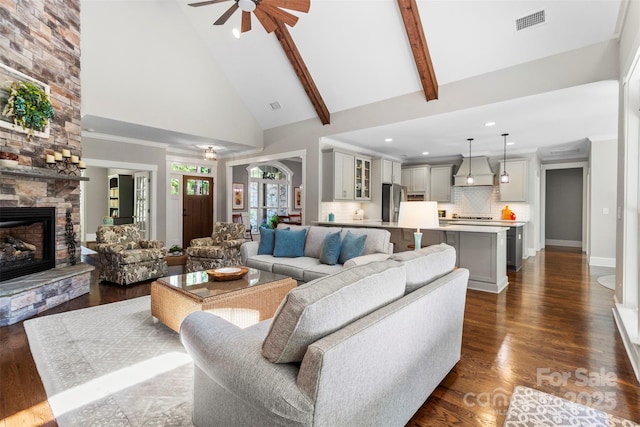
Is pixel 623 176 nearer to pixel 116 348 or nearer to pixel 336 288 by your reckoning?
pixel 336 288

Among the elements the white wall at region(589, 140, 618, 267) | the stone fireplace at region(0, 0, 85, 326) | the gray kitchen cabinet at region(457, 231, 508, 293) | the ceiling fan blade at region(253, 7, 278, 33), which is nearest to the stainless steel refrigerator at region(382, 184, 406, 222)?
the gray kitchen cabinet at region(457, 231, 508, 293)

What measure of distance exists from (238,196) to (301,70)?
4.61 m

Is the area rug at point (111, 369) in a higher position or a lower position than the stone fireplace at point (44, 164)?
lower

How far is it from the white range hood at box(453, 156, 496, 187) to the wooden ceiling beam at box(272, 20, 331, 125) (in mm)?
4008

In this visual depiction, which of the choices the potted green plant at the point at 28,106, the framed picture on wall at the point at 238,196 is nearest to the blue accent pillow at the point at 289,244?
the potted green plant at the point at 28,106

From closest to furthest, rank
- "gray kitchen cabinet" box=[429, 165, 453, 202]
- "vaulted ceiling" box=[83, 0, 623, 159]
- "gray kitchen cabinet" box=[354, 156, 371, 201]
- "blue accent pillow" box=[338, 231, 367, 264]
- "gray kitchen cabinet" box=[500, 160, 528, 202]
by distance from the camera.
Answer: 1. "vaulted ceiling" box=[83, 0, 623, 159]
2. "blue accent pillow" box=[338, 231, 367, 264]
3. "gray kitchen cabinet" box=[354, 156, 371, 201]
4. "gray kitchen cabinet" box=[500, 160, 528, 202]
5. "gray kitchen cabinet" box=[429, 165, 453, 202]

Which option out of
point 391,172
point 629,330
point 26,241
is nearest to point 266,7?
point 26,241

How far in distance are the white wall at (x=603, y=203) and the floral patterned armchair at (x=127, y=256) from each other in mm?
8056

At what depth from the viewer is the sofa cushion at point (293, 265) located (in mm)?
3820

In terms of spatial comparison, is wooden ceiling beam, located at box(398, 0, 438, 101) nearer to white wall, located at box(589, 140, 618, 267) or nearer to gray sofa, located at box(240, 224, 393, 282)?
gray sofa, located at box(240, 224, 393, 282)

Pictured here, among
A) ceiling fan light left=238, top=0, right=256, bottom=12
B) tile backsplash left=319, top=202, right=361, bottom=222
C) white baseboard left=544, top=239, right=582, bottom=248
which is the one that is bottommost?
white baseboard left=544, top=239, right=582, bottom=248

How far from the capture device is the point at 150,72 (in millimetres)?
5195

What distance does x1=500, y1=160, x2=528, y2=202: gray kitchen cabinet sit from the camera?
7285mm

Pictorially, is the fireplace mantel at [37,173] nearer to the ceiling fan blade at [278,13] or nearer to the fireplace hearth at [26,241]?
the fireplace hearth at [26,241]
